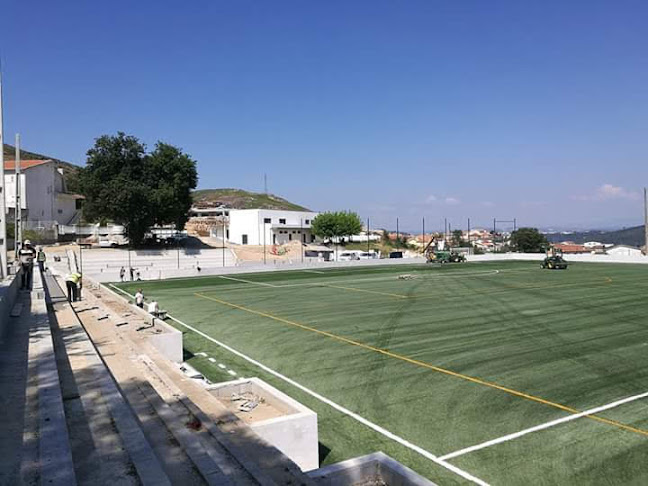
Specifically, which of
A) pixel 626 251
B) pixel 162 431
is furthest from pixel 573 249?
pixel 162 431

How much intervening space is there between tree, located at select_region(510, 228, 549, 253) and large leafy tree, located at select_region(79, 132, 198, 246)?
2547 inches

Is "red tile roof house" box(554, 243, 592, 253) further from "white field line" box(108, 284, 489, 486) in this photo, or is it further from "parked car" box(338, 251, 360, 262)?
"white field line" box(108, 284, 489, 486)

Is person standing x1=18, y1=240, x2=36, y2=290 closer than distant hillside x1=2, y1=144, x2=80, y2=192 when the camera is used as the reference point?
Yes

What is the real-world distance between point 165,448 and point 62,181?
81070 mm

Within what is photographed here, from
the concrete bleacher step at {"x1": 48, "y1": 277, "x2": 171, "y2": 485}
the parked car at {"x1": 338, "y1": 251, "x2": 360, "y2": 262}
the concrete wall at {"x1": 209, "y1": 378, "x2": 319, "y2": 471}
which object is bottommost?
the concrete wall at {"x1": 209, "y1": 378, "x2": 319, "y2": 471}

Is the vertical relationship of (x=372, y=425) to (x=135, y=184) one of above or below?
below

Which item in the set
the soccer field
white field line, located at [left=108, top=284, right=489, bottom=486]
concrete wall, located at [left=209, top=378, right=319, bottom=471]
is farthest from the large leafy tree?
concrete wall, located at [left=209, top=378, right=319, bottom=471]

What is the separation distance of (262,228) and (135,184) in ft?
101

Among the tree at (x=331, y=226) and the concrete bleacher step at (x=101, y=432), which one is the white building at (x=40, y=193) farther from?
the concrete bleacher step at (x=101, y=432)

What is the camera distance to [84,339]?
11.8 m

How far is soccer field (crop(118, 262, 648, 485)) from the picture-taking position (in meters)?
8.23

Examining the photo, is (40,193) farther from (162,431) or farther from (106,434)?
(106,434)

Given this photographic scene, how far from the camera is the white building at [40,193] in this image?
58.9 metres

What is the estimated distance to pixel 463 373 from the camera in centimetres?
1260
